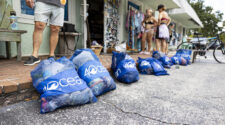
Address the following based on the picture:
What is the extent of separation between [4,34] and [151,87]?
2276 mm

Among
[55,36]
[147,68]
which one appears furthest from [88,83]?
[147,68]

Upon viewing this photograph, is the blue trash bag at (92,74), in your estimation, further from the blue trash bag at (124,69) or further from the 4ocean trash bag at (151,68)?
the 4ocean trash bag at (151,68)

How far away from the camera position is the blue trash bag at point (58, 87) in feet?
3.74

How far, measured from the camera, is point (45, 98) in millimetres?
1131

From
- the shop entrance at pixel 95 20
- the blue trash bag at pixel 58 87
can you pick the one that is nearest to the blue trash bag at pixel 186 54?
the shop entrance at pixel 95 20

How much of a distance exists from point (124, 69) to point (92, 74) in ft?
1.93

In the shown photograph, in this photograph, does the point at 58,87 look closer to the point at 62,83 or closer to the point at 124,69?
the point at 62,83

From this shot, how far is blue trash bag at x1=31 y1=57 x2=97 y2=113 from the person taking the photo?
114 cm

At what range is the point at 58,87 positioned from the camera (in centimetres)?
119

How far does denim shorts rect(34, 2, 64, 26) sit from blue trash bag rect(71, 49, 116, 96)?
0.86m

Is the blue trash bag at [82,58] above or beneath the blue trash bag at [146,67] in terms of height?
above

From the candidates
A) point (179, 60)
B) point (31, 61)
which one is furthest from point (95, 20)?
point (31, 61)

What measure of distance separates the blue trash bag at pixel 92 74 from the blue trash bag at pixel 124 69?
0.32 m

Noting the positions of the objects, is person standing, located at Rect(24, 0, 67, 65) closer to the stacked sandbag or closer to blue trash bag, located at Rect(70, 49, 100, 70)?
blue trash bag, located at Rect(70, 49, 100, 70)
